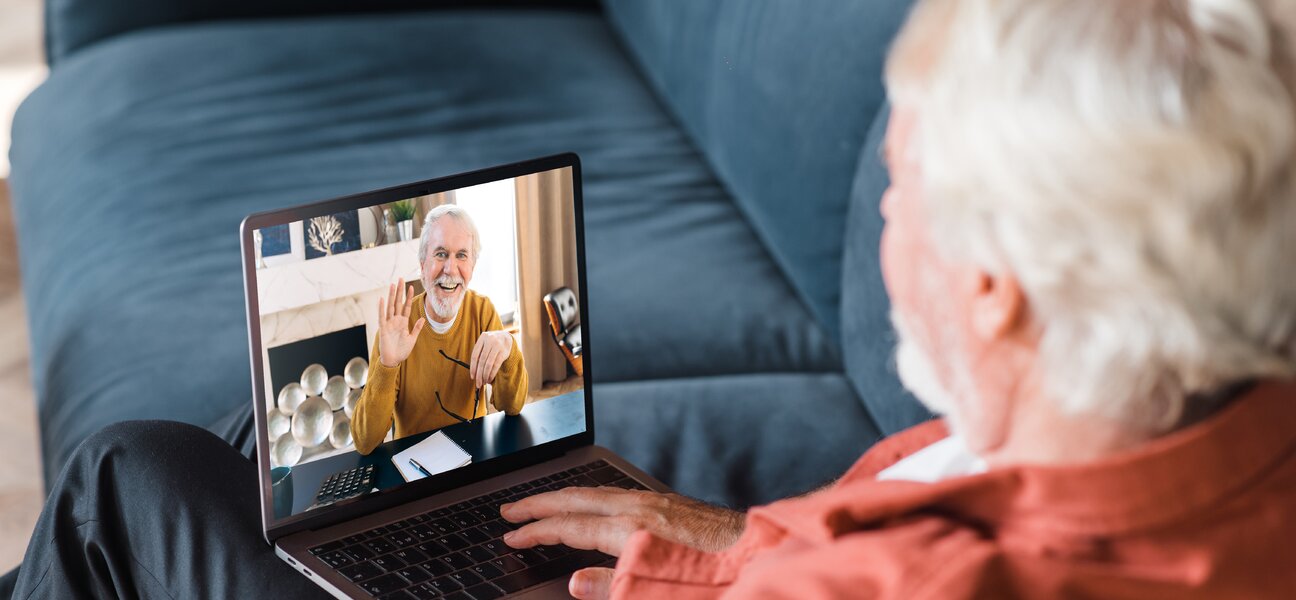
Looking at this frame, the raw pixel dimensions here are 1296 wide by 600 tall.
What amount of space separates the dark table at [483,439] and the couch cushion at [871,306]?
1.20 feet

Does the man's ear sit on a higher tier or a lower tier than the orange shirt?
higher

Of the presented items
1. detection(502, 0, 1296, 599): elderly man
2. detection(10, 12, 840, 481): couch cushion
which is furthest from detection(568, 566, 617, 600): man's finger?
detection(10, 12, 840, 481): couch cushion

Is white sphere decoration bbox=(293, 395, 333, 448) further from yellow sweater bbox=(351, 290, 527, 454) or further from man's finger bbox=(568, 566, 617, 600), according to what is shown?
man's finger bbox=(568, 566, 617, 600)

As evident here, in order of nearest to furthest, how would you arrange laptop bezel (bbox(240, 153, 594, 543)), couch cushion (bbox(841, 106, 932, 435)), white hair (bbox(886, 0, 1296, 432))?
white hair (bbox(886, 0, 1296, 432)) → laptop bezel (bbox(240, 153, 594, 543)) → couch cushion (bbox(841, 106, 932, 435))

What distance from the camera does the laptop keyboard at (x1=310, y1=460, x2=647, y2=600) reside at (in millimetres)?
1051

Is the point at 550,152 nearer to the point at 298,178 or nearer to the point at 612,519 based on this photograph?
the point at 298,178

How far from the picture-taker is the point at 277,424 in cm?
106

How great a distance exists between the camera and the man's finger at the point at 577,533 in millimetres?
1077

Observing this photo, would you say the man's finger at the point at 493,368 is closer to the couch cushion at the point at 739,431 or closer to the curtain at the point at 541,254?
the curtain at the point at 541,254

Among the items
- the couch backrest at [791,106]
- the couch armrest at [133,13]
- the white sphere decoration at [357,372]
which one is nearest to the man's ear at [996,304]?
the white sphere decoration at [357,372]

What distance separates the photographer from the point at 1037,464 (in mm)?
674

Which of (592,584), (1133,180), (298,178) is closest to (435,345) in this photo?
(592,584)

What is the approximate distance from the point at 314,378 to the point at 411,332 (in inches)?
3.6

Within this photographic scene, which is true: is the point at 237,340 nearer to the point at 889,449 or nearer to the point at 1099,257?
the point at 889,449
